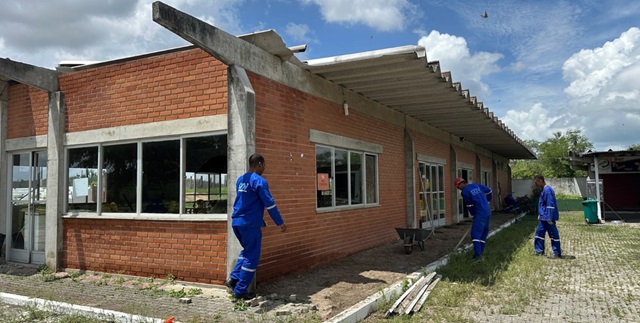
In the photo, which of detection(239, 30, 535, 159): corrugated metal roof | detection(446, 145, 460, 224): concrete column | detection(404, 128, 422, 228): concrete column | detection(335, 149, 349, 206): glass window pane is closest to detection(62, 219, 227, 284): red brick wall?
detection(239, 30, 535, 159): corrugated metal roof

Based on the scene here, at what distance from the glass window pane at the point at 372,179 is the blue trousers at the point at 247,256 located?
4950mm

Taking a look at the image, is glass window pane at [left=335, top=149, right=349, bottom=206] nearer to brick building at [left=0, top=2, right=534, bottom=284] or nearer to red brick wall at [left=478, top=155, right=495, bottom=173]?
brick building at [left=0, top=2, right=534, bottom=284]

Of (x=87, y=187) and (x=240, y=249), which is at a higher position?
(x=87, y=187)

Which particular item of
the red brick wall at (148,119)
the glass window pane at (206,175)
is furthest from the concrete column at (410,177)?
the red brick wall at (148,119)

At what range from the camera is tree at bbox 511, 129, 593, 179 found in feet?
172

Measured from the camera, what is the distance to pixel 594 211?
1741cm

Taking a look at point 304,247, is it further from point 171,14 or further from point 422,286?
point 171,14

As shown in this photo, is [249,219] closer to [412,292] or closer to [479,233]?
[412,292]

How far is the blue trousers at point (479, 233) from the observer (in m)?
8.81

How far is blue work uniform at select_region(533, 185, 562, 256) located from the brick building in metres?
2.94

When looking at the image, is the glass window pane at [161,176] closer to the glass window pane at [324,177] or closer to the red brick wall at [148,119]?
the red brick wall at [148,119]

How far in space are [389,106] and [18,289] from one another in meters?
8.68

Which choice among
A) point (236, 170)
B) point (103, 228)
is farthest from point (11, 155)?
point (236, 170)

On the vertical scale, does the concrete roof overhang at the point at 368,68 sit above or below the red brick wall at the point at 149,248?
above
